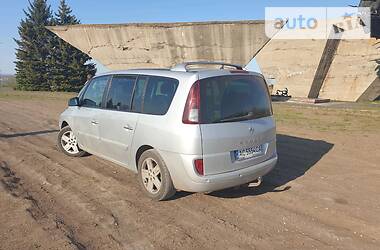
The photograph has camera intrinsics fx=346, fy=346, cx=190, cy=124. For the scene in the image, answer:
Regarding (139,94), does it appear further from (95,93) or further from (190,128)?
(95,93)

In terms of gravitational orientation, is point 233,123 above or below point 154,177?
above

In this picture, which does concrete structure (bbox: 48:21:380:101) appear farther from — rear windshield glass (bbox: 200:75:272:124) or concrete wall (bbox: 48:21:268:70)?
rear windshield glass (bbox: 200:75:272:124)

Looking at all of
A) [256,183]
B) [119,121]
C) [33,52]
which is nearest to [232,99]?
[256,183]

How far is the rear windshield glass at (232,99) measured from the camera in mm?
4168

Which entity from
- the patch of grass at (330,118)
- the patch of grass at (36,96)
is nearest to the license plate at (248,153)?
the patch of grass at (330,118)

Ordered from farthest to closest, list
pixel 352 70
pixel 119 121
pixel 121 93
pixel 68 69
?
pixel 68 69 → pixel 352 70 → pixel 121 93 → pixel 119 121

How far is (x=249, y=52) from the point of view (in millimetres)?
21984

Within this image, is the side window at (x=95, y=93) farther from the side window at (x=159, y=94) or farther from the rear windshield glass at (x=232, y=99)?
the rear windshield glass at (x=232, y=99)

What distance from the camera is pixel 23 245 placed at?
342 cm

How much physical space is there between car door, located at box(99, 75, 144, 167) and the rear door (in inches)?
45.9

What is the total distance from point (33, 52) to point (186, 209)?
39.9m

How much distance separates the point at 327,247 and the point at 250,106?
1.93 m

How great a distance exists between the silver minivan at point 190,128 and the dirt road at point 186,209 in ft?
1.19

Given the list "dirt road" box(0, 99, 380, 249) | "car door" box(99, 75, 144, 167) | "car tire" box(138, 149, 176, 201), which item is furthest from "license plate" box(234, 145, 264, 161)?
"car door" box(99, 75, 144, 167)
